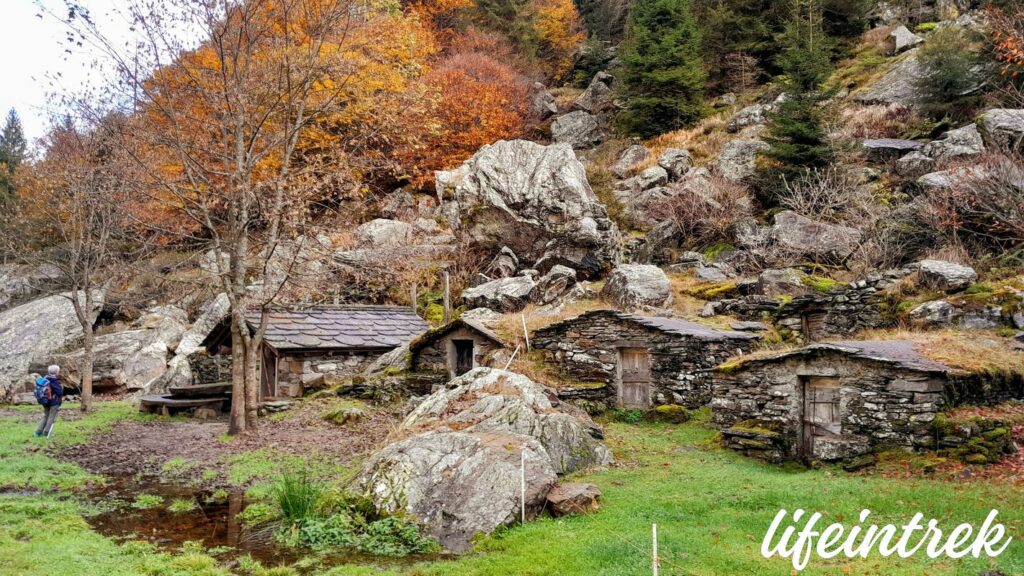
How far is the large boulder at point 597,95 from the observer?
40031 mm

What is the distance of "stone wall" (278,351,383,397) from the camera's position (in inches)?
711

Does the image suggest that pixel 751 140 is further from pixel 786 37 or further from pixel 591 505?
pixel 591 505

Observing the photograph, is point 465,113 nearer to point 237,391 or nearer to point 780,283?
point 780,283

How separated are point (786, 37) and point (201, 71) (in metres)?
30.4

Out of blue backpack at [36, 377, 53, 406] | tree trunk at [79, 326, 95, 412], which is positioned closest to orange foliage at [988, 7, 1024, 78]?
blue backpack at [36, 377, 53, 406]

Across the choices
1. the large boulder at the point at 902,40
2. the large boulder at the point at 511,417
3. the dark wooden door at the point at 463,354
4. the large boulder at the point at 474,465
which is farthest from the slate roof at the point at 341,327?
the large boulder at the point at 902,40

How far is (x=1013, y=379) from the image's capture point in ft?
37.2

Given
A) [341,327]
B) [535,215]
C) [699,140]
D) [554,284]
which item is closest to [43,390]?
[341,327]

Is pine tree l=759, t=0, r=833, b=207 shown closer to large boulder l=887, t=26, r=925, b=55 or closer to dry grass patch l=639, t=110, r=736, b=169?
dry grass patch l=639, t=110, r=736, b=169

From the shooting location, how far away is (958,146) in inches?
931

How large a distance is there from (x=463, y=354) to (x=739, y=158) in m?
18.7

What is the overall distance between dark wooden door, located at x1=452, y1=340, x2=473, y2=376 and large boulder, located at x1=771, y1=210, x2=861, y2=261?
12797 mm

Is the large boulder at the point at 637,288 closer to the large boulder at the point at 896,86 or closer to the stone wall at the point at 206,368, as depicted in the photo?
the stone wall at the point at 206,368

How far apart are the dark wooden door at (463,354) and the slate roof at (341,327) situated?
2731 mm
